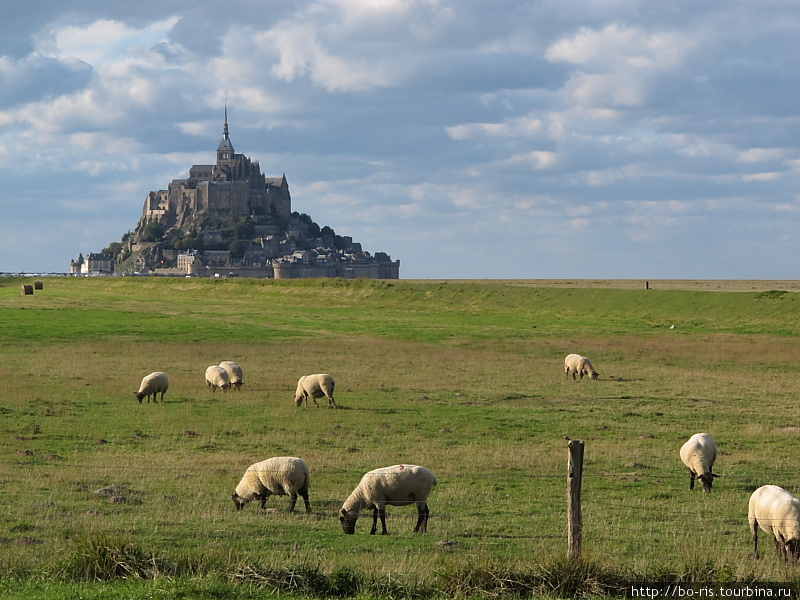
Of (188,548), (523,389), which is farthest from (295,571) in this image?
(523,389)

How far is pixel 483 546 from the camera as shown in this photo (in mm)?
13133

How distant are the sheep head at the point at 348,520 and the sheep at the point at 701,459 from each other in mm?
7074

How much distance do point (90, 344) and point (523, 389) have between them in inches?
1052

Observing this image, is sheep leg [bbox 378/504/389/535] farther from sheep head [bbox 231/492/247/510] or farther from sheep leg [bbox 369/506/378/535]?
sheep head [bbox 231/492/247/510]

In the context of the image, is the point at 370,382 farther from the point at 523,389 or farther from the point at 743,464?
the point at 743,464

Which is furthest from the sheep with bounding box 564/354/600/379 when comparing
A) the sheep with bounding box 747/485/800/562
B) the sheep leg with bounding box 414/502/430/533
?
the sheep with bounding box 747/485/800/562

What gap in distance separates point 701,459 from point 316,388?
45.8ft

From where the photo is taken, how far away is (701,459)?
1816 centimetres

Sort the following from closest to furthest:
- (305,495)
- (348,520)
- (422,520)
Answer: (348,520) < (422,520) < (305,495)

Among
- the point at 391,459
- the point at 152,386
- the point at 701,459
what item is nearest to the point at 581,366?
the point at 152,386

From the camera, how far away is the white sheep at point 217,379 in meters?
32.7

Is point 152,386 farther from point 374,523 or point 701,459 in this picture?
point 701,459

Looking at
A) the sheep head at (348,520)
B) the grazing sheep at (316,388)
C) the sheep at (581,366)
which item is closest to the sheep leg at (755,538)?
the sheep head at (348,520)

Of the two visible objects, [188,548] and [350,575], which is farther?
[188,548]
